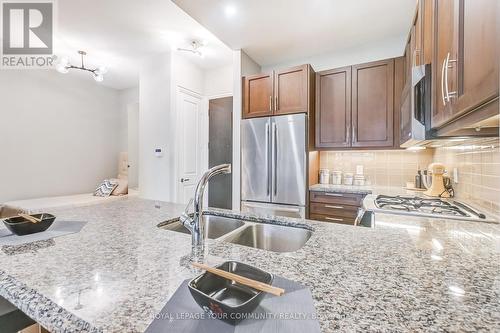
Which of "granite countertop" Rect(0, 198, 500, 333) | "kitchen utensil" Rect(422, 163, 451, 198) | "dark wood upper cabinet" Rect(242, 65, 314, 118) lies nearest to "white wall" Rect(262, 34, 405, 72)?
"dark wood upper cabinet" Rect(242, 65, 314, 118)

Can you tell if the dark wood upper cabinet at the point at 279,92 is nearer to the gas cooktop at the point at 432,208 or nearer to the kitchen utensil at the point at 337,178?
the kitchen utensil at the point at 337,178

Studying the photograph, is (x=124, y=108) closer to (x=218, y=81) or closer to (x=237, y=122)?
(x=218, y=81)

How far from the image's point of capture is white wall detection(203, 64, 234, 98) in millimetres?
3811

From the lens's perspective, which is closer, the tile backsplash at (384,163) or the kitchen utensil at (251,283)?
the kitchen utensil at (251,283)

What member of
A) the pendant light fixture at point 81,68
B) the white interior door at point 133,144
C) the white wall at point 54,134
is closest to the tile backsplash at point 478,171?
the pendant light fixture at point 81,68

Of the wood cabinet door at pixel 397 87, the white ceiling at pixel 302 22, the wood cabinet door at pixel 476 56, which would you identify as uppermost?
the white ceiling at pixel 302 22

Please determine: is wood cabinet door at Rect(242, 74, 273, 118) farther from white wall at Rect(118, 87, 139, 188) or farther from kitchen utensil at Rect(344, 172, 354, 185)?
white wall at Rect(118, 87, 139, 188)

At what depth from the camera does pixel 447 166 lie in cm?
206

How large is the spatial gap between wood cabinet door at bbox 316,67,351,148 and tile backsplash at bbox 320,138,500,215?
0.36 meters

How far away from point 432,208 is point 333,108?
1.58 meters

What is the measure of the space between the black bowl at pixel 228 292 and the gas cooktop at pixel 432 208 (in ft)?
4.18

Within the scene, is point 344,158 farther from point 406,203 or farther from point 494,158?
point 494,158

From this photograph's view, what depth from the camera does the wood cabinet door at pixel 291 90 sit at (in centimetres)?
271

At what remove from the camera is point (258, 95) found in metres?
2.99
